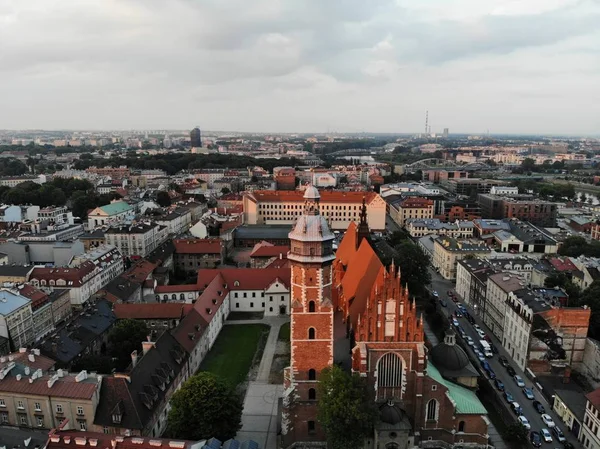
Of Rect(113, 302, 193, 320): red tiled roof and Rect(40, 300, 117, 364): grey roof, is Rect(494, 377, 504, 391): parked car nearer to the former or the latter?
Rect(113, 302, 193, 320): red tiled roof

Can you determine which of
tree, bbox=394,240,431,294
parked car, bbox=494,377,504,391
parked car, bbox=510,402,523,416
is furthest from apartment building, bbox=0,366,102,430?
tree, bbox=394,240,431,294

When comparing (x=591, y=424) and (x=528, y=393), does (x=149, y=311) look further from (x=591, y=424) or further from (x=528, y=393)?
(x=591, y=424)

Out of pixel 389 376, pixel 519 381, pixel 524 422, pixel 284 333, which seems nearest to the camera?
pixel 389 376

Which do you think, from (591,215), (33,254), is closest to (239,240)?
(33,254)

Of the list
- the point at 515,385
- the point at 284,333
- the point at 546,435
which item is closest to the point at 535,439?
the point at 546,435

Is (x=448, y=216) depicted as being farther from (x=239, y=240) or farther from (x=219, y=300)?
(x=219, y=300)
